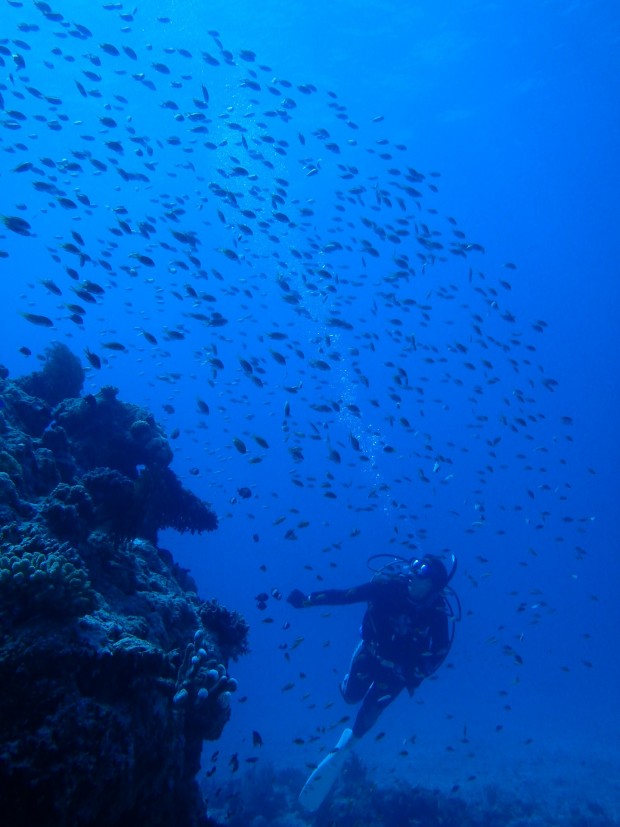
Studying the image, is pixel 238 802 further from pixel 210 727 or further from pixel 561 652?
pixel 561 652

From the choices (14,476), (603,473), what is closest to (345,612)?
(603,473)

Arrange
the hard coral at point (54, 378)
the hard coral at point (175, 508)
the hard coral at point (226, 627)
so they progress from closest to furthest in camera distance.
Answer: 1. the hard coral at point (226, 627)
2. the hard coral at point (175, 508)
3. the hard coral at point (54, 378)

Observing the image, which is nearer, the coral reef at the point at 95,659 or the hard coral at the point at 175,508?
the coral reef at the point at 95,659

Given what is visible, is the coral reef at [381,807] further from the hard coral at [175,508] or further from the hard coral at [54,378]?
the hard coral at [54,378]

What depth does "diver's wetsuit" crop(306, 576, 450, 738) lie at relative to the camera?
11695 mm

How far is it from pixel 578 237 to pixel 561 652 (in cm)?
6551

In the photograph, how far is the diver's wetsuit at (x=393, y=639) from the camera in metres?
11.7

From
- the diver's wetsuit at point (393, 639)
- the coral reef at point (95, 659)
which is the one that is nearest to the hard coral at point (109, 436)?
the coral reef at point (95, 659)

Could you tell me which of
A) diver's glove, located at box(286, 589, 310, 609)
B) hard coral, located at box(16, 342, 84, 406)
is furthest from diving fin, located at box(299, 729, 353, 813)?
hard coral, located at box(16, 342, 84, 406)

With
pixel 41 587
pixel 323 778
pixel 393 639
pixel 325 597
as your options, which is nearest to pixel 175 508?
pixel 325 597

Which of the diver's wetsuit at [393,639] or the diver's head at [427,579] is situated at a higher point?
the diver's head at [427,579]

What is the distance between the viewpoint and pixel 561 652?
86625 millimetres

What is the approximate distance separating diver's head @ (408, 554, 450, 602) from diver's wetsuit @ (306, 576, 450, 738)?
0.21 meters

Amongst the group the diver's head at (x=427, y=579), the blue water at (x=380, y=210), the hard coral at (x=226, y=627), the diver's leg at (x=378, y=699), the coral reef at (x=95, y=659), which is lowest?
the coral reef at (x=95, y=659)
